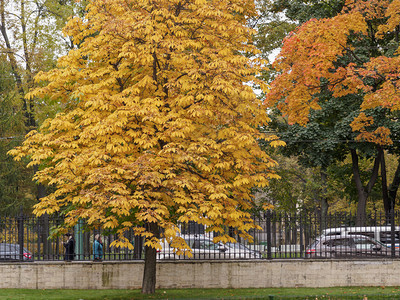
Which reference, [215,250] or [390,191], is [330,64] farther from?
[390,191]

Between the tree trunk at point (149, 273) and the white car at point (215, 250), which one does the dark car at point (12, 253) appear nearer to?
the tree trunk at point (149, 273)

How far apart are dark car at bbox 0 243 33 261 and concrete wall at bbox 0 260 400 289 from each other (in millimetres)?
316

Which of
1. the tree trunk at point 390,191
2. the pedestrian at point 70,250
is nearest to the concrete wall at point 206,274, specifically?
the pedestrian at point 70,250

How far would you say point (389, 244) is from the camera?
18.8 metres

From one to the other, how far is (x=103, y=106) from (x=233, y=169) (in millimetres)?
3783

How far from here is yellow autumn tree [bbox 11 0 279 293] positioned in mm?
13523

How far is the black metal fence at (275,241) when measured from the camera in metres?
18.3

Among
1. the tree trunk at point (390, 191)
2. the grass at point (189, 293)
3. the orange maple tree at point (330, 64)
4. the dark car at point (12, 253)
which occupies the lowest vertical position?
the grass at point (189, 293)

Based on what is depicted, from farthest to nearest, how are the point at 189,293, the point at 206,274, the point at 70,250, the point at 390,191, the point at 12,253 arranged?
the point at 390,191 → the point at 70,250 → the point at 12,253 → the point at 206,274 → the point at 189,293

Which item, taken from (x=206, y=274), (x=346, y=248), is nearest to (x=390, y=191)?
(x=346, y=248)

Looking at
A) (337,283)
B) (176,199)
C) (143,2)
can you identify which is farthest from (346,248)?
(143,2)

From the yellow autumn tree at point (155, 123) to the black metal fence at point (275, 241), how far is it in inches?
113

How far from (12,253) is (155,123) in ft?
25.3

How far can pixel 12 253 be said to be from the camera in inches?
734
